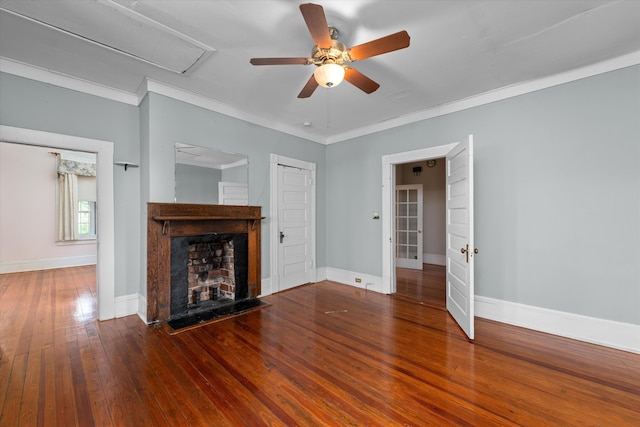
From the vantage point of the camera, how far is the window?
22.1 feet

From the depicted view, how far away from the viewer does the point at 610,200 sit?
2586mm

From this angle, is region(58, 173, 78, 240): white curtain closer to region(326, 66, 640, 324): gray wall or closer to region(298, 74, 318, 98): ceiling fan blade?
region(298, 74, 318, 98): ceiling fan blade

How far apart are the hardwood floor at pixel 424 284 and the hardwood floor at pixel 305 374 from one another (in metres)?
0.68

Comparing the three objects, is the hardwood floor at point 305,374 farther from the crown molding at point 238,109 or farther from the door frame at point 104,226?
the crown molding at point 238,109

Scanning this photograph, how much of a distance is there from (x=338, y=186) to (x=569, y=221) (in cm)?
329

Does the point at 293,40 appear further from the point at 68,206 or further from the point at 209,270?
the point at 68,206

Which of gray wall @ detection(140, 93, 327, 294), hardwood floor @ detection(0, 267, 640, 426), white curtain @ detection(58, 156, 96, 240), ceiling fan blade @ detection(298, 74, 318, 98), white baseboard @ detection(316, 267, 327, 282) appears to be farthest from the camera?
white curtain @ detection(58, 156, 96, 240)

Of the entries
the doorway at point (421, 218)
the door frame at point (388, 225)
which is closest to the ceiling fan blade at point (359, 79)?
the door frame at point (388, 225)

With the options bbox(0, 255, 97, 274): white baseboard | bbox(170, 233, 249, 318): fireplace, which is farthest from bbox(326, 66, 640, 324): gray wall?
bbox(0, 255, 97, 274): white baseboard

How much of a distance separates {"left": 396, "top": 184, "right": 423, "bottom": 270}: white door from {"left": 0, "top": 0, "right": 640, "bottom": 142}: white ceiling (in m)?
3.25

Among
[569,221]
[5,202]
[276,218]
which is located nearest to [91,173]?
[5,202]

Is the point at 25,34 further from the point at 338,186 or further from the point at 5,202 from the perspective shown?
the point at 5,202

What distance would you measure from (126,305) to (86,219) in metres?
5.34

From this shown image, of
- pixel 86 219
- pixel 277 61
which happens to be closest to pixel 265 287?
pixel 277 61
